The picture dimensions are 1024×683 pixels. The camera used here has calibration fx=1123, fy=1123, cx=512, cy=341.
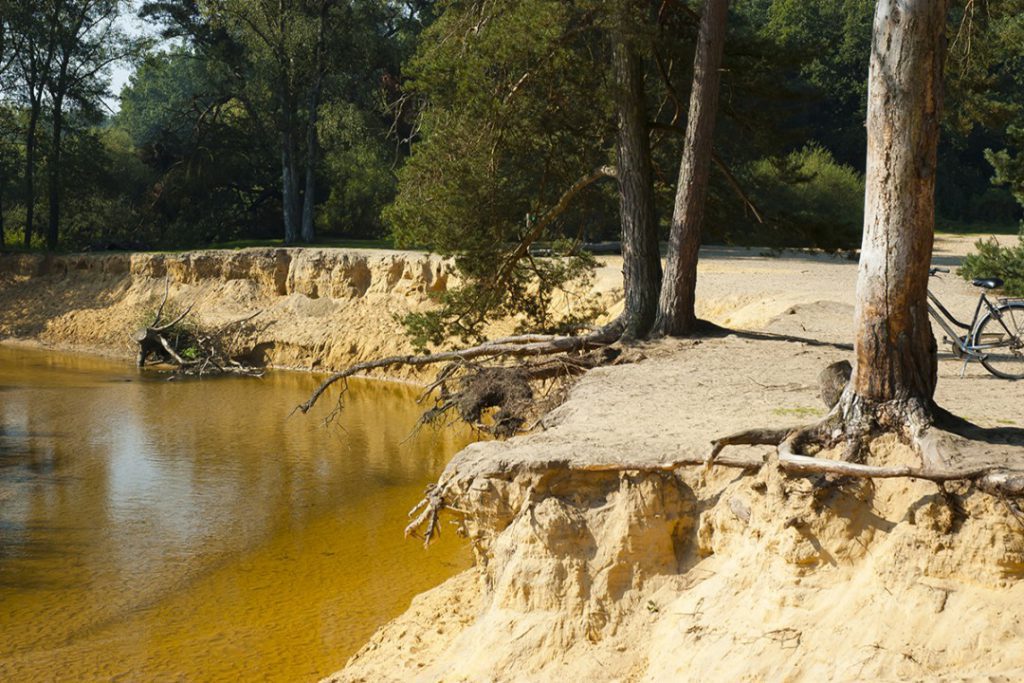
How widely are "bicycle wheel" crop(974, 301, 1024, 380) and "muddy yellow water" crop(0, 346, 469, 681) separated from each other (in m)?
5.45

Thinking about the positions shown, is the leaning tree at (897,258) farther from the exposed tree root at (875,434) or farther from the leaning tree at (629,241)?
the leaning tree at (629,241)

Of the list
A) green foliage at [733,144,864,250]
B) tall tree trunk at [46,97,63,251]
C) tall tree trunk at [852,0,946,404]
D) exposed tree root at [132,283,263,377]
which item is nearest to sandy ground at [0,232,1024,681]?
tall tree trunk at [852,0,946,404]

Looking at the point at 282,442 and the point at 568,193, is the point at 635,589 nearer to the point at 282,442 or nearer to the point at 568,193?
the point at 568,193

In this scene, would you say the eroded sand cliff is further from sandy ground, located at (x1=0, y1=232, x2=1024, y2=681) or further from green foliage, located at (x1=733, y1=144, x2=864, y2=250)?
sandy ground, located at (x1=0, y1=232, x2=1024, y2=681)

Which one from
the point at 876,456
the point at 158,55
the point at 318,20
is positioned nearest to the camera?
the point at 876,456

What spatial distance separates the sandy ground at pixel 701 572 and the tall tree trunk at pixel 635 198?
510cm

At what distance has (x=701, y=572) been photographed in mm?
6672

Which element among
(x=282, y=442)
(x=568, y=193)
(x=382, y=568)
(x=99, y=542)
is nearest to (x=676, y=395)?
(x=382, y=568)

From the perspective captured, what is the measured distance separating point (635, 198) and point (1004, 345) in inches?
195

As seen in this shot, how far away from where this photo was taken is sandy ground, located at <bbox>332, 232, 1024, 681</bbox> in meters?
5.68

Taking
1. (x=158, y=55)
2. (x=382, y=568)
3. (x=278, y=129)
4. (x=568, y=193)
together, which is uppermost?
(x=158, y=55)

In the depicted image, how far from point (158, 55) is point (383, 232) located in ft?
35.0

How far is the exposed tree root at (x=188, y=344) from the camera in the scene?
24.5m

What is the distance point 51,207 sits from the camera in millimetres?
34656
